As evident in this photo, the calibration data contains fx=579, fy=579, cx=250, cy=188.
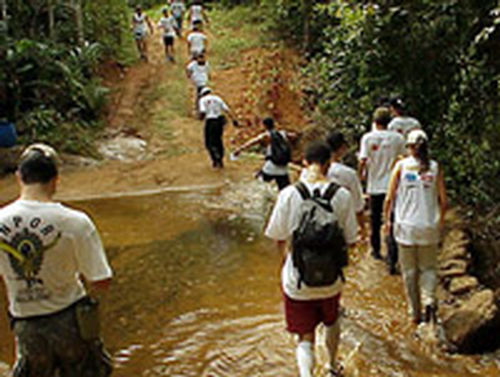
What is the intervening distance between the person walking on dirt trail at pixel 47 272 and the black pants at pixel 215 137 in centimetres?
790

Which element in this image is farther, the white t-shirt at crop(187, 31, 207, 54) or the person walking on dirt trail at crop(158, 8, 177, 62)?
the person walking on dirt trail at crop(158, 8, 177, 62)

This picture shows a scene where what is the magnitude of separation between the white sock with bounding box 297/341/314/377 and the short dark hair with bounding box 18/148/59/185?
2.03 metres

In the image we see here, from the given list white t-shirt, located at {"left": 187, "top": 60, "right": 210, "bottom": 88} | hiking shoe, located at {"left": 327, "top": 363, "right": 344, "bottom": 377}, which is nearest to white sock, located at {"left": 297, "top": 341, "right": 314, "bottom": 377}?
Answer: hiking shoe, located at {"left": 327, "top": 363, "right": 344, "bottom": 377}

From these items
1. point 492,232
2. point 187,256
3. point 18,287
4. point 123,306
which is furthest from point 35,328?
point 492,232

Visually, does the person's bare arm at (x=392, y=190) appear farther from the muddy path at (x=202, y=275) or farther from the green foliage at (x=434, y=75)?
the green foliage at (x=434, y=75)

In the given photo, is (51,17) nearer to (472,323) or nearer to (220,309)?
(220,309)

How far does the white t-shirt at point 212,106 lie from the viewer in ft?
35.8

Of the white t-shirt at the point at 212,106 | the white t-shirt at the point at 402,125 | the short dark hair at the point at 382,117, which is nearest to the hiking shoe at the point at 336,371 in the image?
the short dark hair at the point at 382,117

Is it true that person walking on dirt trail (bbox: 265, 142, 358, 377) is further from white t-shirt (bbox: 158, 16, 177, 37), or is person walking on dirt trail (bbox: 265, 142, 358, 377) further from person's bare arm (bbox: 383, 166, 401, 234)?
white t-shirt (bbox: 158, 16, 177, 37)

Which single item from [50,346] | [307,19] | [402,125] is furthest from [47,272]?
[307,19]

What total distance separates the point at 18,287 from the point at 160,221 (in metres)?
5.65

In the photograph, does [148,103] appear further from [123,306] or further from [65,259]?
[65,259]

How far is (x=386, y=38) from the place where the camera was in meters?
9.71

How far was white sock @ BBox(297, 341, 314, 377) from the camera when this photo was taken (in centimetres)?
393
